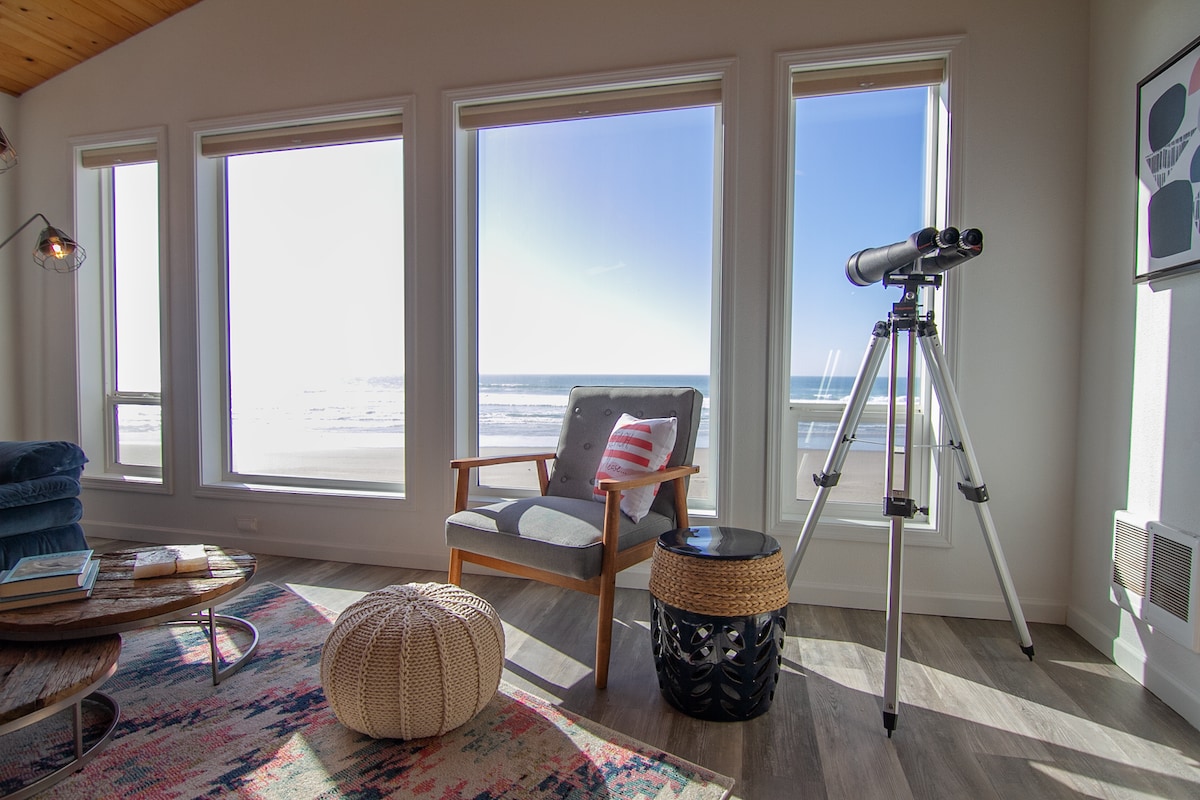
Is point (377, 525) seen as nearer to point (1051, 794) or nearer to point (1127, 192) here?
point (1051, 794)

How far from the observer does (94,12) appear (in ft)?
10.3

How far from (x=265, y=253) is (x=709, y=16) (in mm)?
2627

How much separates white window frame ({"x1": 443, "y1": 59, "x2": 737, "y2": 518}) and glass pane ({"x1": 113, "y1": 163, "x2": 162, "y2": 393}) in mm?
1992

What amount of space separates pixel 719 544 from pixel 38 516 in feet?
8.25

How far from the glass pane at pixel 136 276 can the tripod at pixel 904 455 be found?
3.73 m

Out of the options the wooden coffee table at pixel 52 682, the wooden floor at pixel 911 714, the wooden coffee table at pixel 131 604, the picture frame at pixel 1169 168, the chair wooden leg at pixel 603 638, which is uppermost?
the picture frame at pixel 1169 168

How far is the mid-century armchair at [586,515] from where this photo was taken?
72.1 inches

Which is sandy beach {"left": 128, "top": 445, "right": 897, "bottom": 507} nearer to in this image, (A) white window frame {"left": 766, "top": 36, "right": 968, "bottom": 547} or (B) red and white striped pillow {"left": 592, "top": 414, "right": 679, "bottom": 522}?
(A) white window frame {"left": 766, "top": 36, "right": 968, "bottom": 547}

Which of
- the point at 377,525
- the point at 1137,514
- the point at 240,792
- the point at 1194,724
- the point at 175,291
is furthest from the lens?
the point at 175,291

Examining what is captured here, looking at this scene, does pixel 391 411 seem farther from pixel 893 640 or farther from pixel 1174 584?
pixel 1174 584

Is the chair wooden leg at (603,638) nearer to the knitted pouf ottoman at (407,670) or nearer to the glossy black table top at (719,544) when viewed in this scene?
the glossy black table top at (719,544)

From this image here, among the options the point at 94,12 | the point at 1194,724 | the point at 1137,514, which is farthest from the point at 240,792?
the point at 94,12

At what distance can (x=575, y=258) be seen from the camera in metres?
3.11

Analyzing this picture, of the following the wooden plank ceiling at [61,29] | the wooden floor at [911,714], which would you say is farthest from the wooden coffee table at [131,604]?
the wooden plank ceiling at [61,29]
